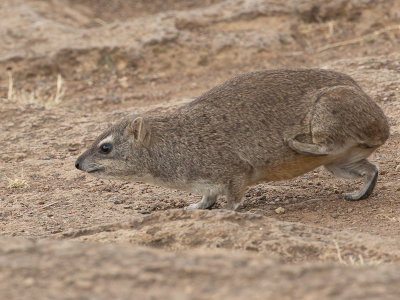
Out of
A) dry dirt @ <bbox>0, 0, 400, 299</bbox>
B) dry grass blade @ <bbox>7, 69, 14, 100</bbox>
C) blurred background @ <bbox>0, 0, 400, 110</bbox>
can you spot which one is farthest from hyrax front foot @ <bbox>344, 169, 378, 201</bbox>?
dry grass blade @ <bbox>7, 69, 14, 100</bbox>

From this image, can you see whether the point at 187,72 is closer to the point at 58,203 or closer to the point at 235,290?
the point at 58,203

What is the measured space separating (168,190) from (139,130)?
1370mm

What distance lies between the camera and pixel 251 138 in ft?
24.3

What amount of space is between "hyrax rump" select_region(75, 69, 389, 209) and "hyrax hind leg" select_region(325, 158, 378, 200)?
0.04ft

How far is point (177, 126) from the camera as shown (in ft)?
25.2

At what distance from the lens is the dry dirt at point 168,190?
4066mm

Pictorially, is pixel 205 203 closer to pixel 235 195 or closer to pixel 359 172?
pixel 235 195

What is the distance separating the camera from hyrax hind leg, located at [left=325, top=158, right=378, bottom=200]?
297 inches

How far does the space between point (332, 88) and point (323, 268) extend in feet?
11.7

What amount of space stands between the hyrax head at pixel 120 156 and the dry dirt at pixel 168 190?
0.48 m

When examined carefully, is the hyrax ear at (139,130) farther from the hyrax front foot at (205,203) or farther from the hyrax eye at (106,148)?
the hyrax front foot at (205,203)

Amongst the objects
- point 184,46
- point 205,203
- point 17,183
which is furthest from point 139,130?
point 184,46

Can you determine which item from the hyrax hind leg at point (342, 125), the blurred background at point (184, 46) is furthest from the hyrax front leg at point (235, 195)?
the blurred background at point (184, 46)

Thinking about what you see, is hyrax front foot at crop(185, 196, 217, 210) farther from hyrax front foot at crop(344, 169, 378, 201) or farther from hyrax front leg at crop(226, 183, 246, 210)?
hyrax front foot at crop(344, 169, 378, 201)
